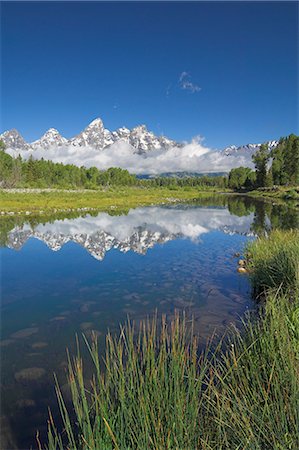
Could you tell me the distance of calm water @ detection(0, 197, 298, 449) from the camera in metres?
7.14

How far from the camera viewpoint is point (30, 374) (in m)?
7.47

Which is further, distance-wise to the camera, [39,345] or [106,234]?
[106,234]

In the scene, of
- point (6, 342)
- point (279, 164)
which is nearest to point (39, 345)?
point (6, 342)

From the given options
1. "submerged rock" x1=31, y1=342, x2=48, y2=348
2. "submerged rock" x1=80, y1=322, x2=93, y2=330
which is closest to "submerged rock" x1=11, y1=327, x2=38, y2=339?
"submerged rock" x1=31, y1=342, x2=48, y2=348

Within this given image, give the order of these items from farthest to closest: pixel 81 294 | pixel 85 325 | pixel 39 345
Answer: pixel 81 294, pixel 85 325, pixel 39 345

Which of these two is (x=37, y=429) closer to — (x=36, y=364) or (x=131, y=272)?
(x=36, y=364)

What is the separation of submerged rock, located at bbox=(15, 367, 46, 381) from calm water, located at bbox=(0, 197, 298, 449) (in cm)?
2

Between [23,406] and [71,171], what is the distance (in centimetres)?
14921

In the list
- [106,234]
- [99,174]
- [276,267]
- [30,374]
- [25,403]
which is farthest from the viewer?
[99,174]

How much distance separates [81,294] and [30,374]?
563 centimetres

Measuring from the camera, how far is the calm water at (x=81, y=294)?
7145 mm

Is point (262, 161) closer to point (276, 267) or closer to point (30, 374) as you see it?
point (276, 267)

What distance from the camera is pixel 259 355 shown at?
5105 mm

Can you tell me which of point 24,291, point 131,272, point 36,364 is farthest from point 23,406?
point 131,272
